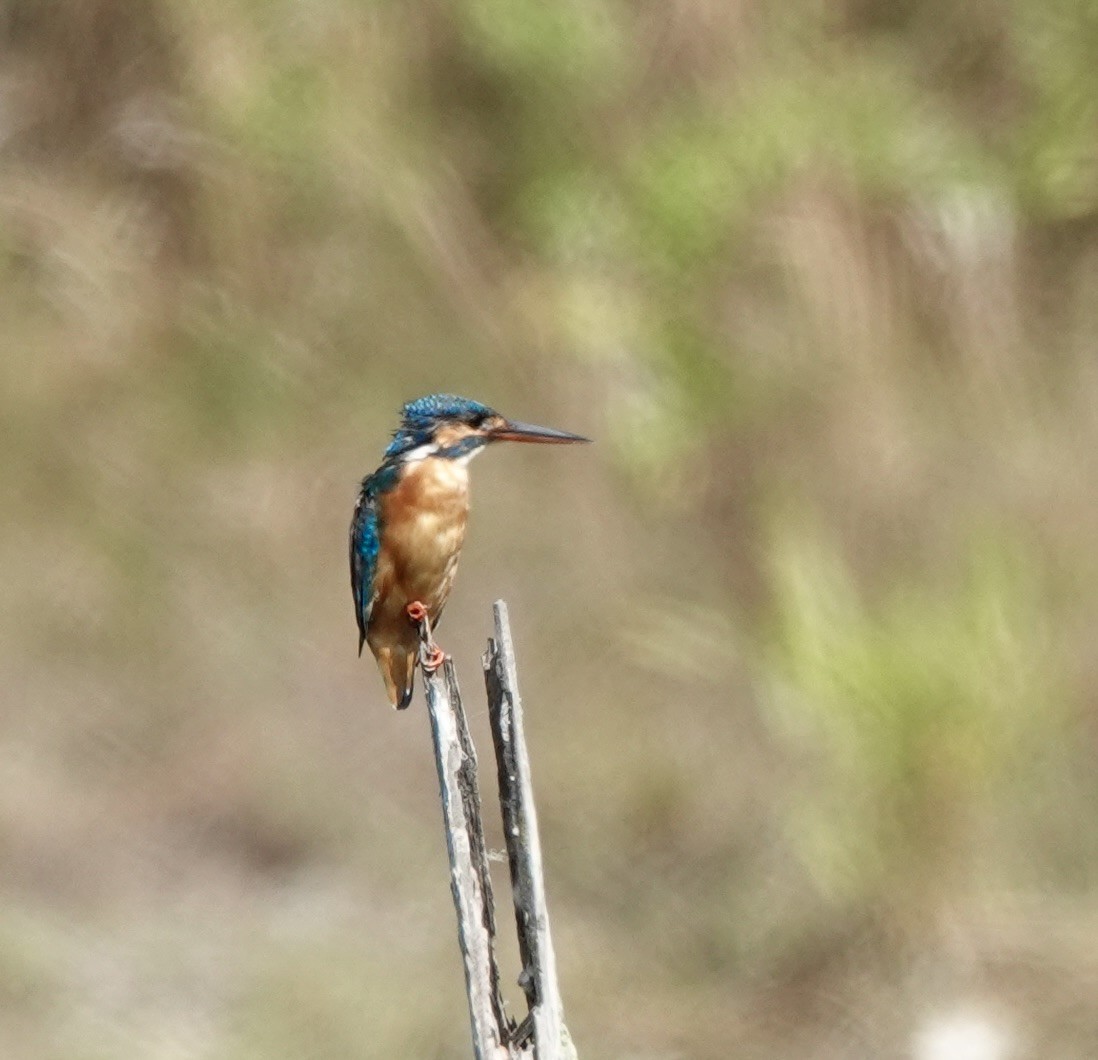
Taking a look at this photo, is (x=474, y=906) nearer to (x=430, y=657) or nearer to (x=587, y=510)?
(x=430, y=657)

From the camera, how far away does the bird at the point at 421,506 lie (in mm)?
2611

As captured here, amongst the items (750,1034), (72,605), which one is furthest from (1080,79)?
(72,605)

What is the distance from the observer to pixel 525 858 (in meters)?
1.59

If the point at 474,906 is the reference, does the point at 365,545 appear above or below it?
above

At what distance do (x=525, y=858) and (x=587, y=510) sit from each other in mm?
2865

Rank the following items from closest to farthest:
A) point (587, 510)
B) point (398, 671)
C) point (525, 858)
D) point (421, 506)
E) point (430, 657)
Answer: point (525, 858) → point (430, 657) → point (421, 506) → point (398, 671) → point (587, 510)

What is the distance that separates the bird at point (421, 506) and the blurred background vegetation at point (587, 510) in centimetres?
123

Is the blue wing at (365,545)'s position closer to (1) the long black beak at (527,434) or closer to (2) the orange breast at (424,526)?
(2) the orange breast at (424,526)

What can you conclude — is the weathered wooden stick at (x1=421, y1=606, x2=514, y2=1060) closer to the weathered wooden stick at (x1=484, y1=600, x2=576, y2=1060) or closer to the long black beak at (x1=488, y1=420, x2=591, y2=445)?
the weathered wooden stick at (x1=484, y1=600, x2=576, y2=1060)

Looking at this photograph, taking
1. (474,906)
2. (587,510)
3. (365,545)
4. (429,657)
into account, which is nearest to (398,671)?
(365,545)

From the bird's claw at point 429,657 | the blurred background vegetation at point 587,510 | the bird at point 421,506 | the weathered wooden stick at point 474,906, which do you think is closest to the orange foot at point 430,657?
the bird's claw at point 429,657

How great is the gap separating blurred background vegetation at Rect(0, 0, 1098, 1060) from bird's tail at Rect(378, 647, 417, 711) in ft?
3.24

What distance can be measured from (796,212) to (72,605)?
198 centimetres

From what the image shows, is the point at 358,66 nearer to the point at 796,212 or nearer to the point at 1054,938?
the point at 796,212
